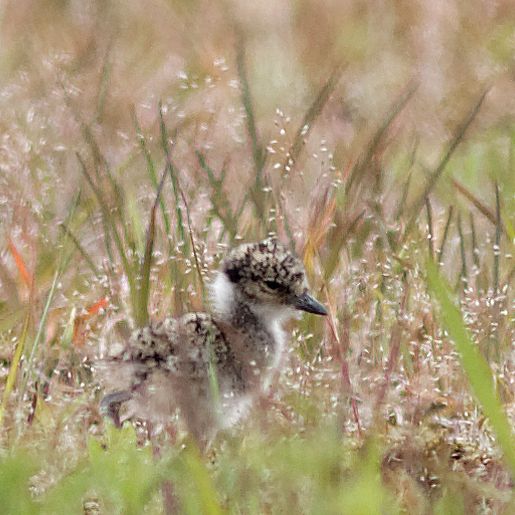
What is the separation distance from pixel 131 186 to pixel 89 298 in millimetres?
727

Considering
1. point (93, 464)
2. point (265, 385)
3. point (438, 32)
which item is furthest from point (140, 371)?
point (438, 32)

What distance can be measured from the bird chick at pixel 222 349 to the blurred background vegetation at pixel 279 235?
8 centimetres

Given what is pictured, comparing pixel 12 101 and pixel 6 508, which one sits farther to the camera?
pixel 12 101

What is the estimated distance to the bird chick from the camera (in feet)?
11.5

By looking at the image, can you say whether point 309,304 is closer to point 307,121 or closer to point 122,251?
point 122,251

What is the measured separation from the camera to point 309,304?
3.93 meters

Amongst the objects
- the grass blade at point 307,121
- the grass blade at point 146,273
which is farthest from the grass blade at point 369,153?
the grass blade at point 146,273

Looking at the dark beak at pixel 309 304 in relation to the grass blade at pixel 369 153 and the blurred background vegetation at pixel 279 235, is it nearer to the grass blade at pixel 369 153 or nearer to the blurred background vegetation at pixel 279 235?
the blurred background vegetation at pixel 279 235

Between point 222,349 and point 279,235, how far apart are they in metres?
0.54

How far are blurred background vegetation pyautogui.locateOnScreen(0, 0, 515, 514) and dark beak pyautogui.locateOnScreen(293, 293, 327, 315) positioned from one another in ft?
0.12

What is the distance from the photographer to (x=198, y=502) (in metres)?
2.55

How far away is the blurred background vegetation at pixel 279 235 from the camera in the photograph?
107 inches

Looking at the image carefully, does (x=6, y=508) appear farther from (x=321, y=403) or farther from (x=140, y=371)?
(x=140, y=371)

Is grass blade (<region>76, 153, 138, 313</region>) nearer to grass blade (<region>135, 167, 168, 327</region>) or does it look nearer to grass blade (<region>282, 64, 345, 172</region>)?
grass blade (<region>135, 167, 168, 327</region>)
